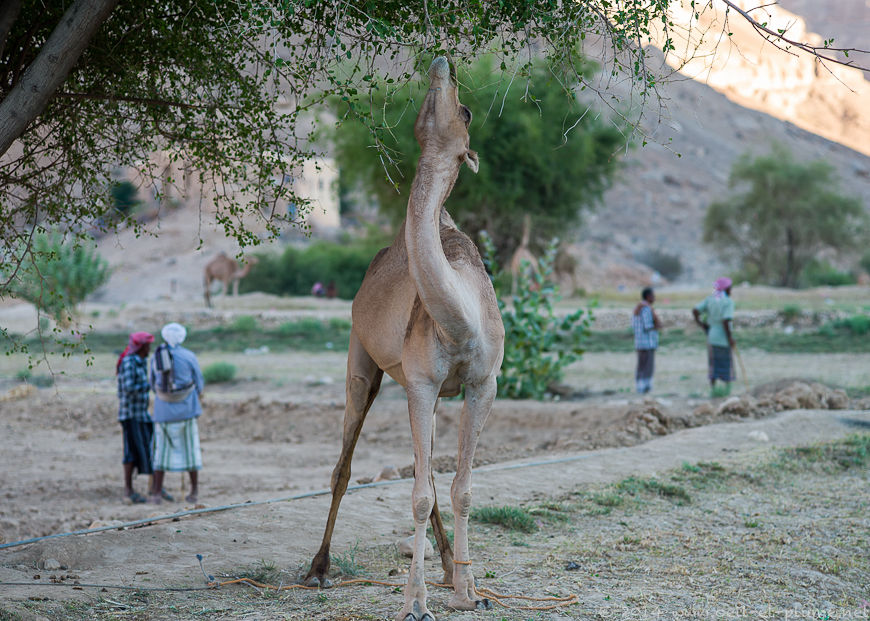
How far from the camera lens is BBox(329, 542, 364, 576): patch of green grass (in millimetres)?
5691

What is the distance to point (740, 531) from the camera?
6.93 metres

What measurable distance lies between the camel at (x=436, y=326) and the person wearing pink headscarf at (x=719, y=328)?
9.29 meters

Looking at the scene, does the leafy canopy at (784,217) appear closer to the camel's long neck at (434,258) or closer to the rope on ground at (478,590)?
the rope on ground at (478,590)

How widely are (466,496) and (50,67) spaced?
3251 mm

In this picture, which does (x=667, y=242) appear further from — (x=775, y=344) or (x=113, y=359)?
(x=113, y=359)

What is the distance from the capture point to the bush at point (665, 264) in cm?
6034

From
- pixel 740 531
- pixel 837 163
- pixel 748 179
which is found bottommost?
pixel 740 531

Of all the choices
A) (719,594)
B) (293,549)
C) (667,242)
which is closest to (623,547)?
(719,594)

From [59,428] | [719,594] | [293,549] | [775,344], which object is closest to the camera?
[719,594]

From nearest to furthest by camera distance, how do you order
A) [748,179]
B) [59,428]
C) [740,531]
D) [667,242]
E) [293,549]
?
[293,549]
[740,531]
[59,428]
[748,179]
[667,242]

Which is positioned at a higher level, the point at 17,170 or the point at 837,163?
the point at 837,163

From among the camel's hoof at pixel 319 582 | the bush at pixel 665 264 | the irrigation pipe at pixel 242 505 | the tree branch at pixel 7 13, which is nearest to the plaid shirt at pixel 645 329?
the irrigation pipe at pixel 242 505

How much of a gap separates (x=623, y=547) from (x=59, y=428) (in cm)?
1182

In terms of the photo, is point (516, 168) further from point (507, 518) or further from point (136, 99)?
point (136, 99)
